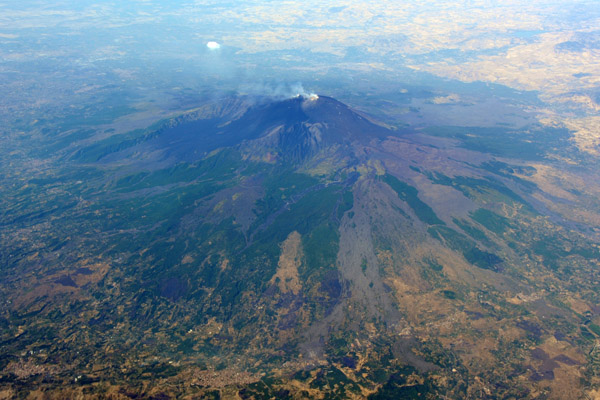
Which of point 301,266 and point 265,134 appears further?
point 265,134

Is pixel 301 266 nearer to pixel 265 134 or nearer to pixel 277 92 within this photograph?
pixel 265 134

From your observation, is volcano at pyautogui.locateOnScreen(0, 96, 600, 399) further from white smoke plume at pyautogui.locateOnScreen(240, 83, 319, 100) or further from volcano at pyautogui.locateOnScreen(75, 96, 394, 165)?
white smoke plume at pyautogui.locateOnScreen(240, 83, 319, 100)

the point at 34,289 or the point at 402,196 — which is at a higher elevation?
the point at 402,196

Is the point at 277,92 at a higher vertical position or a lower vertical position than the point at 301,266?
higher

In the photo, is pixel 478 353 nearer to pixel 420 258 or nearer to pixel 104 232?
pixel 420 258

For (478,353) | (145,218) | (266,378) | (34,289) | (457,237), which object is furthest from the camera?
(145,218)

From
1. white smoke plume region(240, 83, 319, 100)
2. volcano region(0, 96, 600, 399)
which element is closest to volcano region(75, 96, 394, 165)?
volcano region(0, 96, 600, 399)

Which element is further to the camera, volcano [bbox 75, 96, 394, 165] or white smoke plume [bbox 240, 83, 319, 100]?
white smoke plume [bbox 240, 83, 319, 100]

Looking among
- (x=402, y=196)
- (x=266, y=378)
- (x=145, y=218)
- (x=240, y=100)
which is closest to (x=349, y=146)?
(x=402, y=196)

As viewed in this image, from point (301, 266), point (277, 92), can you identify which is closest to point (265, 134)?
point (277, 92)
